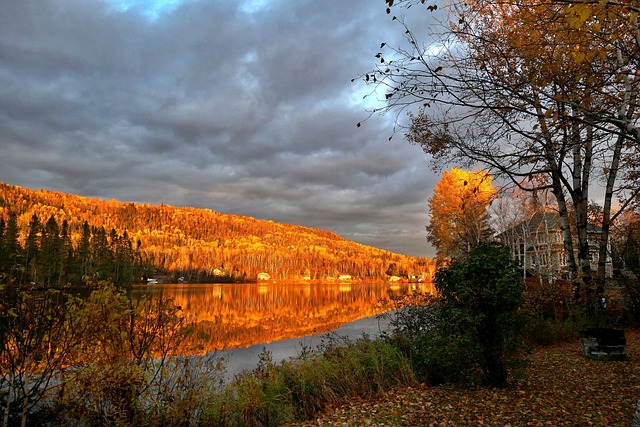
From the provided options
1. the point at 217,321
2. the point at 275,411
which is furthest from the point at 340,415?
the point at 217,321

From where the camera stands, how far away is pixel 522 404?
551cm

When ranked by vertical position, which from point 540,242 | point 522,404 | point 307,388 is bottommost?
point 307,388

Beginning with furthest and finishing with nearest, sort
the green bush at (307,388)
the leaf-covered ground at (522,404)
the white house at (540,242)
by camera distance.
Result: the white house at (540,242) < the green bush at (307,388) < the leaf-covered ground at (522,404)

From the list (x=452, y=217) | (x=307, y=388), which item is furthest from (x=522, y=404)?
(x=452, y=217)

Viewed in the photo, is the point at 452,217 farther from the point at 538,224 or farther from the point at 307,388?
the point at 307,388

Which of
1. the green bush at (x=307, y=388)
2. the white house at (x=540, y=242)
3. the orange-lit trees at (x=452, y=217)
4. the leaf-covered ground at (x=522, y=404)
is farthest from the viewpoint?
the white house at (x=540, y=242)

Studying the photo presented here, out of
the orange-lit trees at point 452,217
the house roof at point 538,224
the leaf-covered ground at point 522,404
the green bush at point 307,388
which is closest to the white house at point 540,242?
the house roof at point 538,224

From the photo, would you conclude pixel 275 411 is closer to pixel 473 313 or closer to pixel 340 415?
pixel 340 415

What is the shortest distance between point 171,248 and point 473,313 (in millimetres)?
171028

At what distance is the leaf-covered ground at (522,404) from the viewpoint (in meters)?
5.01

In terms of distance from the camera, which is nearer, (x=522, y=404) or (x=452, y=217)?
(x=522, y=404)

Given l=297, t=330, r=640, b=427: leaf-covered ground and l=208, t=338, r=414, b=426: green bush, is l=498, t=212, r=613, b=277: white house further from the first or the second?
l=208, t=338, r=414, b=426: green bush

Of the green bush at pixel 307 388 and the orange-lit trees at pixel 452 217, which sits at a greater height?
the orange-lit trees at pixel 452 217

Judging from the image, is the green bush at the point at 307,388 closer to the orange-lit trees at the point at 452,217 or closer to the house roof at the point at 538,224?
the orange-lit trees at the point at 452,217
